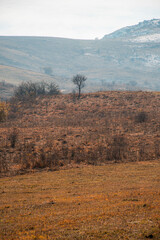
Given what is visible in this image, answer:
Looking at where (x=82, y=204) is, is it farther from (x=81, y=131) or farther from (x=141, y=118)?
(x=141, y=118)

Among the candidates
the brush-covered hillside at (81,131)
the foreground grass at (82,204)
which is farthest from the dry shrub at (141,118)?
the foreground grass at (82,204)

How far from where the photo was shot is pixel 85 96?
56.8m

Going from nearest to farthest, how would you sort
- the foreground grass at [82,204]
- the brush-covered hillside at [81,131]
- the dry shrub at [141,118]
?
the foreground grass at [82,204] → the brush-covered hillside at [81,131] → the dry shrub at [141,118]

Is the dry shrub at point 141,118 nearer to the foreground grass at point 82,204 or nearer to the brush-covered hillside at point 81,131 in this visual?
the brush-covered hillside at point 81,131

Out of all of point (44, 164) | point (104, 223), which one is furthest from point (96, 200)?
point (44, 164)

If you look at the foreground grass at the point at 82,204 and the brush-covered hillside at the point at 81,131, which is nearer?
the foreground grass at the point at 82,204

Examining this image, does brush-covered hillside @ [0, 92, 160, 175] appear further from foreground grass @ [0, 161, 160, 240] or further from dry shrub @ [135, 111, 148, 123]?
foreground grass @ [0, 161, 160, 240]

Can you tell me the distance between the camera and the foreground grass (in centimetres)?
644

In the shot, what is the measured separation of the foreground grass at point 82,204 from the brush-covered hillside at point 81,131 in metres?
2.95

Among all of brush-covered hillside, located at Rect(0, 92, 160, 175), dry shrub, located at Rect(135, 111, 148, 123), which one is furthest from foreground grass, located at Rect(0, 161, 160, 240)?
dry shrub, located at Rect(135, 111, 148, 123)

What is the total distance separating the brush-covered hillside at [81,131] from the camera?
59.3 ft

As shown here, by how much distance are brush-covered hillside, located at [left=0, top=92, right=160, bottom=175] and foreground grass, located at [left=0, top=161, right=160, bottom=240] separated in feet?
9.69

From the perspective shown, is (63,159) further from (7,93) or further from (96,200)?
(7,93)

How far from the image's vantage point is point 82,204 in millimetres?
8953
